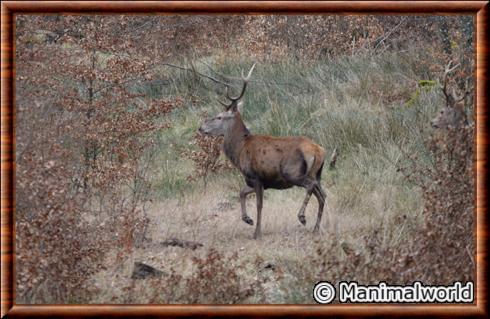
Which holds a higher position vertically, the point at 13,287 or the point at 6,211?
the point at 6,211

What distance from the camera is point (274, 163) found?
13.5m

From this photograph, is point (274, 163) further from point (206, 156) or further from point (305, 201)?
point (206, 156)

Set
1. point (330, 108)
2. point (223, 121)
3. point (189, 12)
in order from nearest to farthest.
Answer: point (189, 12)
point (223, 121)
point (330, 108)

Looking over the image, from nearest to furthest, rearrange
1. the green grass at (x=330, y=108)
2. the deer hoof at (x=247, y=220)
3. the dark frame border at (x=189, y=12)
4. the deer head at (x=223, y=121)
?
the dark frame border at (x=189, y=12) < the deer hoof at (x=247, y=220) < the deer head at (x=223, y=121) < the green grass at (x=330, y=108)

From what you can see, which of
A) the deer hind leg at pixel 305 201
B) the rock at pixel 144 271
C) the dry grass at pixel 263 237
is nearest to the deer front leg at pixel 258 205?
the dry grass at pixel 263 237

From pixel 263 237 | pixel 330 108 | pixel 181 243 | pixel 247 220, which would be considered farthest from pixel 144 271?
pixel 330 108

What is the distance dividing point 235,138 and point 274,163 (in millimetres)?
936

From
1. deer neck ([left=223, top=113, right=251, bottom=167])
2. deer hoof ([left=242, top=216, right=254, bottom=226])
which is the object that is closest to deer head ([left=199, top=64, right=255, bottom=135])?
deer neck ([left=223, top=113, right=251, bottom=167])

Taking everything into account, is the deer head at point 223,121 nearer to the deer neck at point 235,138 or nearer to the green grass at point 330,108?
the deer neck at point 235,138

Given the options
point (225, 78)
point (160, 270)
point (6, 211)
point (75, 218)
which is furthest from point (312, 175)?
point (225, 78)

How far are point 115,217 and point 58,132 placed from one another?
130cm

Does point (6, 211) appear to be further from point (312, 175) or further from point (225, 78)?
point (225, 78)

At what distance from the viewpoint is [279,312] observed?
9.39 meters

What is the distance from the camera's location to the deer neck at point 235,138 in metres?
14.2
